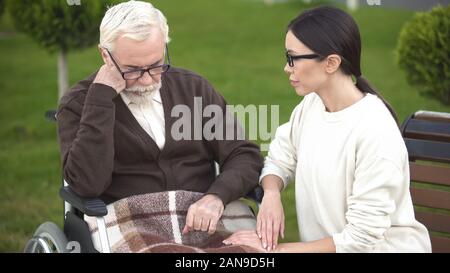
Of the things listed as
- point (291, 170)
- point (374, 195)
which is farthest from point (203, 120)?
point (374, 195)

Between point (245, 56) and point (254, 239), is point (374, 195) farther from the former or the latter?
point (245, 56)

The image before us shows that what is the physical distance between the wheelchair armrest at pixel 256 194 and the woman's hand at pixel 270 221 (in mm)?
162

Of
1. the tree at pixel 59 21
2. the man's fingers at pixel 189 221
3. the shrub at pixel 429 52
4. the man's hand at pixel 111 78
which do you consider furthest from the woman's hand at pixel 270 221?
the tree at pixel 59 21

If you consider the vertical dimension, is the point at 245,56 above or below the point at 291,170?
below

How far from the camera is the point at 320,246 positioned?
10.2ft

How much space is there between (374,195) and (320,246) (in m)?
0.29

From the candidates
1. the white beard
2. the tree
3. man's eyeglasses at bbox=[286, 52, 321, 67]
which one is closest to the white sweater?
man's eyeglasses at bbox=[286, 52, 321, 67]

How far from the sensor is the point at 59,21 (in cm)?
721

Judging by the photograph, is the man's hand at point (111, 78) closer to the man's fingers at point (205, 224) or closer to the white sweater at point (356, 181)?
the man's fingers at point (205, 224)

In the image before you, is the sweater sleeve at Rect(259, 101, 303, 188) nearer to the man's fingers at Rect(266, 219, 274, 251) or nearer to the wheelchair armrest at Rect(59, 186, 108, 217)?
the man's fingers at Rect(266, 219, 274, 251)

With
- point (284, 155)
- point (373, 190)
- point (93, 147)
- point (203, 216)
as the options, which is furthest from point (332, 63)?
point (93, 147)

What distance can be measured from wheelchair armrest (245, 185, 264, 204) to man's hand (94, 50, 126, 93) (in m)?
0.74

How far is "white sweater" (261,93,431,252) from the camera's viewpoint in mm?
3008

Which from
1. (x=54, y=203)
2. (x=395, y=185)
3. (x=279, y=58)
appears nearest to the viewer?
(x=395, y=185)
